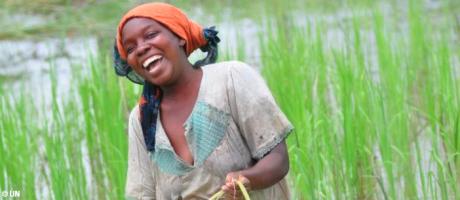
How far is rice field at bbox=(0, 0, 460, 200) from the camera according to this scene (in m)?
3.81

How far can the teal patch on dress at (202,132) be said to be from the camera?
261cm

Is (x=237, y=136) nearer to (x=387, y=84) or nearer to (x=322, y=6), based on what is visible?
(x=387, y=84)

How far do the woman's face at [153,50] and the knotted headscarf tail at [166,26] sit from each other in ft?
0.05

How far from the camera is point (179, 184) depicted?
2639 mm

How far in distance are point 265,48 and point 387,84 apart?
1.00 metres

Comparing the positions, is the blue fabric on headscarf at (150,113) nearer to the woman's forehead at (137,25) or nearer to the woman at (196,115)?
the woman at (196,115)

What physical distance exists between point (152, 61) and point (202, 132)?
0.19 meters

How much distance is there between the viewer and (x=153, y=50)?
8.58 feet

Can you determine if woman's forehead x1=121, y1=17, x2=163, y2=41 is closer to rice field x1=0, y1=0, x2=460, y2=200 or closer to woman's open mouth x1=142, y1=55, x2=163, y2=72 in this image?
woman's open mouth x1=142, y1=55, x2=163, y2=72

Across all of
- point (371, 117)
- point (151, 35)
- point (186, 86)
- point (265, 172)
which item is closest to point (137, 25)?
point (151, 35)

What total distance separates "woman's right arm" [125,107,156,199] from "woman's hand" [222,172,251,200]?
0.28 m

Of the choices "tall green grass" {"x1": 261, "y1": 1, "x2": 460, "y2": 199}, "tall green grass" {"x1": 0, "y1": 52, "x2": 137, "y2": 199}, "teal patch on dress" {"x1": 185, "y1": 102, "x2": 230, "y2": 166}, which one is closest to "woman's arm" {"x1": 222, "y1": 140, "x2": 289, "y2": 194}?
"teal patch on dress" {"x1": 185, "y1": 102, "x2": 230, "y2": 166}

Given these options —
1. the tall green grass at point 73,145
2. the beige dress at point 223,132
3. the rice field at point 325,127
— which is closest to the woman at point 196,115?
the beige dress at point 223,132

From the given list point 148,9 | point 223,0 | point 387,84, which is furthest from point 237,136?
point 223,0
